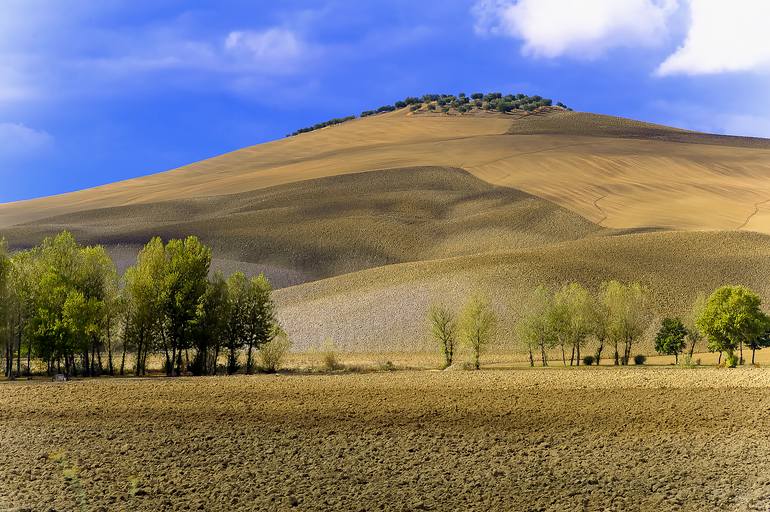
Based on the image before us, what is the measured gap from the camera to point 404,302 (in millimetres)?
111375

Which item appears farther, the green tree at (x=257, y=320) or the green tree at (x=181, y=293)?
the green tree at (x=257, y=320)

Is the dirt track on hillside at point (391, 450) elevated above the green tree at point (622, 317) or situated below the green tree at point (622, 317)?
below

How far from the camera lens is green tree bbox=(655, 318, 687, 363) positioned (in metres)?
88.1

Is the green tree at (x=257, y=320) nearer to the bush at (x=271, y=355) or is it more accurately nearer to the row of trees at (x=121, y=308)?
the row of trees at (x=121, y=308)

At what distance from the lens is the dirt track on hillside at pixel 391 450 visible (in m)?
20.8

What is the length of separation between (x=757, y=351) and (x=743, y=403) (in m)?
60.6

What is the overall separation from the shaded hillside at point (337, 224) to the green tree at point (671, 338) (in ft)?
191

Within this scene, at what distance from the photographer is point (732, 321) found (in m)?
71.2

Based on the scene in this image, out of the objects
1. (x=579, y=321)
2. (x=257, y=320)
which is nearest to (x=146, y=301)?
(x=257, y=320)

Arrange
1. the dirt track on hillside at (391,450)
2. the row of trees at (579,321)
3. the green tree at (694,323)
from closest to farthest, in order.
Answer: the dirt track on hillside at (391,450) < the row of trees at (579,321) < the green tree at (694,323)

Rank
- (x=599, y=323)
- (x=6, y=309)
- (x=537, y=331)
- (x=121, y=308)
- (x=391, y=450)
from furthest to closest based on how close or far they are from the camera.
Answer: (x=599, y=323) → (x=537, y=331) → (x=121, y=308) → (x=6, y=309) → (x=391, y=450)

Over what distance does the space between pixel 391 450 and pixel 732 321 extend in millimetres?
55922

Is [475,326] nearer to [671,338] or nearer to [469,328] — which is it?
[469,328]

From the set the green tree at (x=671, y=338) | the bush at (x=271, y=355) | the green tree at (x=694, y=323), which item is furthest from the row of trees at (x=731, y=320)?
the bush at (x=271, y=355)
